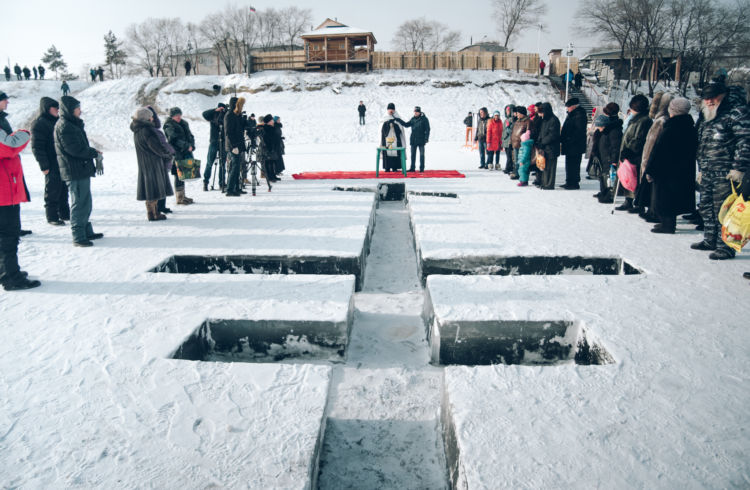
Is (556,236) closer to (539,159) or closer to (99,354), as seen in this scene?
(539,159)

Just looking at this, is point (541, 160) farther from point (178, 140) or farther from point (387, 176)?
point (178, 140)

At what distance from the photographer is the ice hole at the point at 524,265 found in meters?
4.35

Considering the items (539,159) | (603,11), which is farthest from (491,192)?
(603,11)

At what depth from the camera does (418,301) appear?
13.5 ft

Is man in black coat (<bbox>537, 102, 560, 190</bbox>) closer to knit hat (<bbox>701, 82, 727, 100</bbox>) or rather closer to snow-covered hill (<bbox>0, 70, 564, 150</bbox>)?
knit hat (<bbox>701, 82, 727, 100</bbox>)

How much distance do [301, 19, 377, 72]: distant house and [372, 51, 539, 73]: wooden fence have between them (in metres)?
1.36

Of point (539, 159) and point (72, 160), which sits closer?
point (72, 160)

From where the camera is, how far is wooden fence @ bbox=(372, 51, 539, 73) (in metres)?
35.5

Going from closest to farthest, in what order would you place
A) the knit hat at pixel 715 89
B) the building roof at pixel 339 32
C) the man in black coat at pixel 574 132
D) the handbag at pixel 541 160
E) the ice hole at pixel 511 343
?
the ice hole at pixel 511 343, the knit hat at pixel 715 89, the man in black coat at pixel 574 132, the handbag at pixel 541 160, the building roof at pixel 339 32

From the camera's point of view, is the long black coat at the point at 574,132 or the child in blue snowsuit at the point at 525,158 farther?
the child in blue snowsuit at the point at 525,158

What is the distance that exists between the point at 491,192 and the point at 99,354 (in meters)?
6.95

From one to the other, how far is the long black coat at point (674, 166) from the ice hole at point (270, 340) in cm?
424

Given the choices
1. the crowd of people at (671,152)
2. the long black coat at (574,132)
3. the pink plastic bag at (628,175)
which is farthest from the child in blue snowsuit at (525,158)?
the pink plastic bag at (628,175)

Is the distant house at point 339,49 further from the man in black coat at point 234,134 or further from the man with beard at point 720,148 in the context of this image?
the man with beard at point 720,148
